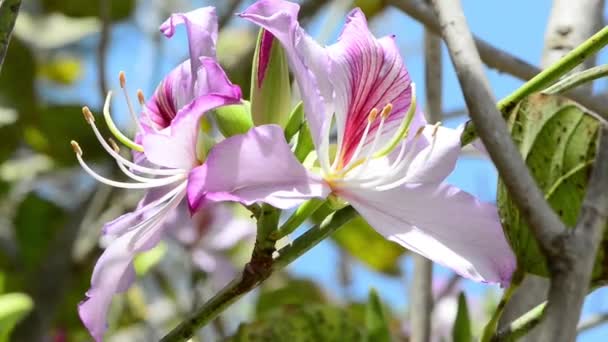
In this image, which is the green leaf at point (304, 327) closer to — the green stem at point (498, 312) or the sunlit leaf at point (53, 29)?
the green stem at point (498, 312)

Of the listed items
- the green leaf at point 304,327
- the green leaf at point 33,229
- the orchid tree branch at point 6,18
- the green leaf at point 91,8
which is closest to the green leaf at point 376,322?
the green leaf at point 304,327

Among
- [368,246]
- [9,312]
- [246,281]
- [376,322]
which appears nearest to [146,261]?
[9,312]

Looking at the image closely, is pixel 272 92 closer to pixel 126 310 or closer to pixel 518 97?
pixel 518 97

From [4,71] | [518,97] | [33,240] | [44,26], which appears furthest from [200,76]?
[44,26]

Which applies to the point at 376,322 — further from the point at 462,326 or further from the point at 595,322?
the point at 595,322

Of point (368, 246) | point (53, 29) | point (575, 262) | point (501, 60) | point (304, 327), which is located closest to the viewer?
point (575, 262)

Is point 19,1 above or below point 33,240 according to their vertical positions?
above

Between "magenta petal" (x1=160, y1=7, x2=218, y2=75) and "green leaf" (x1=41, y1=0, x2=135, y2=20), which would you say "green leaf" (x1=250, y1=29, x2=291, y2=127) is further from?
"green leaf" (x1=41, y1=0, x2=135, y2=20)
